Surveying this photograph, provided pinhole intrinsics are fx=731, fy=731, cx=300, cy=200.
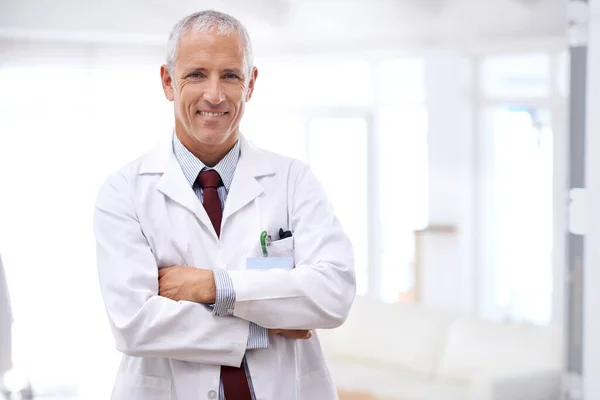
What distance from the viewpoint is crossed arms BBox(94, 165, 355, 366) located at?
4.68 feet

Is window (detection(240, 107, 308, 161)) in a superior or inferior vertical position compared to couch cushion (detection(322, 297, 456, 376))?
superior

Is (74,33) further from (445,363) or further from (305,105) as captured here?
(445,363)

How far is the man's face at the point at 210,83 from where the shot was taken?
1.52 m

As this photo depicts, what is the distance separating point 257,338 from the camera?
1.49m

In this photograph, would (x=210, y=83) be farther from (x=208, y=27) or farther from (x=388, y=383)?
(x=388, y=383)

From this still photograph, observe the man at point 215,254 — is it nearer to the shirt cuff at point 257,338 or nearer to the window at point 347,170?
the shirt cuff at point 257,338

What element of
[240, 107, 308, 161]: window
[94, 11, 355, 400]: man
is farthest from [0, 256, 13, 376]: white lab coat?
[94, 11, 355, 400]: man

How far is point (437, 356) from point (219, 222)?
129 centimetres

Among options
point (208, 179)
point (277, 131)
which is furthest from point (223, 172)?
point (277, 131)

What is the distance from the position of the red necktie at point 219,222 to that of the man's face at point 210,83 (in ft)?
0.32

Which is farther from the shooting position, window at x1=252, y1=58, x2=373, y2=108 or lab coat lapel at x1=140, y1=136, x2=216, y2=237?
window at x1=252, y1=58, x2=373, y2=108

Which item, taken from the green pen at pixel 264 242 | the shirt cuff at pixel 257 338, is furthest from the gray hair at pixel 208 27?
the shirt cuff at pixel 257 338

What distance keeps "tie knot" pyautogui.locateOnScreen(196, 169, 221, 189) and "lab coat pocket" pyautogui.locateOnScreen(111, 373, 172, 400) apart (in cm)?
43

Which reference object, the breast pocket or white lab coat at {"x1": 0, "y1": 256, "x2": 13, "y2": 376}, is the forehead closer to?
the breast pocket
